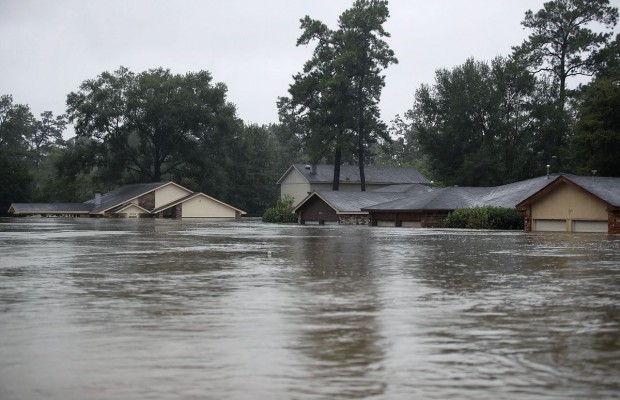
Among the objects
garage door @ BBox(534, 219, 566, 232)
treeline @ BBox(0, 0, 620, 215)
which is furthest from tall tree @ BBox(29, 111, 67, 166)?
garage door @ BBox(534, 219, 566, 232)

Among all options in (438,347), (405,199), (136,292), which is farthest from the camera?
(405,199)

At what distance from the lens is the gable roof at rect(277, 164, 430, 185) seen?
335ft

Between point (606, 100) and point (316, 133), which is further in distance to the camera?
point (316, 133)

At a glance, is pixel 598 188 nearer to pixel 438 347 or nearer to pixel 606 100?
pixel 606 100

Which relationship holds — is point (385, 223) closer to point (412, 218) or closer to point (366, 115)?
point (412, 218)

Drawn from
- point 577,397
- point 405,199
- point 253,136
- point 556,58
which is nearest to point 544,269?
point 577,397

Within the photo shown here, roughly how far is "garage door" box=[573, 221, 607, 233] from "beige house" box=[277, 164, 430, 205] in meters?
52.6

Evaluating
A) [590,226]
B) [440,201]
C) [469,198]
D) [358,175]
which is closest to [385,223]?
[440,201]

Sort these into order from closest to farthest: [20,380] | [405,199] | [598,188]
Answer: [20,380] → [598,188] → [405,199]

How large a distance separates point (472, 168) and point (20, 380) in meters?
78.2

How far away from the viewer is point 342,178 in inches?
4033

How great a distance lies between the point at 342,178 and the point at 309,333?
305ft

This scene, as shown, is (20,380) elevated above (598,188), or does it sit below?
below

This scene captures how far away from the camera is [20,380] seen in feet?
23.2
